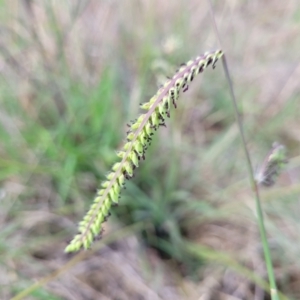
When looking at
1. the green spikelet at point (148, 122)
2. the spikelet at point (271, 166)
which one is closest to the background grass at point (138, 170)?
the spikelet at point (271, 166)

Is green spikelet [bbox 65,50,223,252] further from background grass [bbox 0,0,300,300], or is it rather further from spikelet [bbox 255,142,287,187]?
background grass [bbox 0,0,300,300]

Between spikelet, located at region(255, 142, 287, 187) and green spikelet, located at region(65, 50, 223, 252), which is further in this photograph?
spikelet, located at region(255, 142, 287, 187)

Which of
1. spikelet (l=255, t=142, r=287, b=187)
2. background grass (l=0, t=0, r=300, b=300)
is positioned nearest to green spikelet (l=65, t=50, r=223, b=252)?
spikelet (l=255, t=142, r=287, b=187)

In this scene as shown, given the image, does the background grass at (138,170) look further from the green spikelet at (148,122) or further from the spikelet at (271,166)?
the green spikelet at (148,122)

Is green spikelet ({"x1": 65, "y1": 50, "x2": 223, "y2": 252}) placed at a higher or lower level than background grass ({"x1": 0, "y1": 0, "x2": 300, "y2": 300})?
lower

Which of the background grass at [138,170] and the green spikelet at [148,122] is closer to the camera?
the green spikelet at [148,122]

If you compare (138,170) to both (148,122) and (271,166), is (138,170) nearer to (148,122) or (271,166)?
(271,166)

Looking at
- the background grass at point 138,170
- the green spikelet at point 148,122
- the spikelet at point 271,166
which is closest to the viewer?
the green spikelet at point 148,122

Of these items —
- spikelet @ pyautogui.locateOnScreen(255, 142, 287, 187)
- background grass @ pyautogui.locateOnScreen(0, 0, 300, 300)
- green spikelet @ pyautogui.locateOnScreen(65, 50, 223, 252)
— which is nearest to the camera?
green spikelet @ pyautogui.locateOnScreen(65, 50, 223, 252)

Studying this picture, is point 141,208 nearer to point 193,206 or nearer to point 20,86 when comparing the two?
point 193,206
